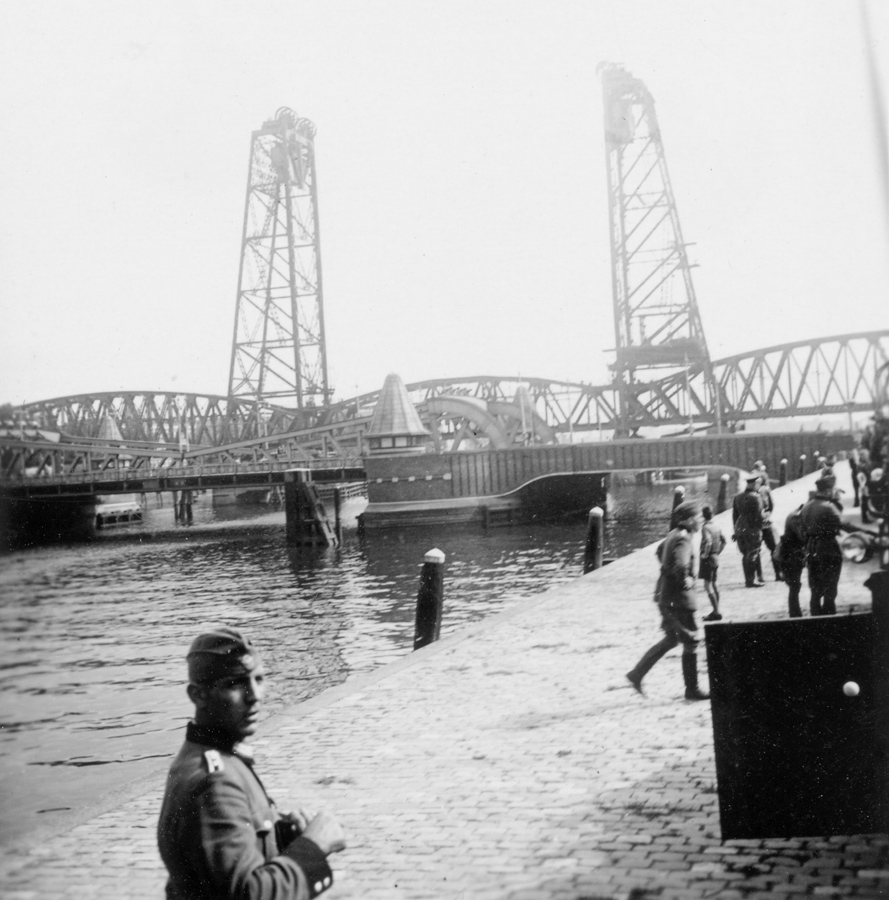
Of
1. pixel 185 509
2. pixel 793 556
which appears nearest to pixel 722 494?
pixel 185 509

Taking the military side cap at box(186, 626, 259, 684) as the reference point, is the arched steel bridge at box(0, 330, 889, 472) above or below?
above

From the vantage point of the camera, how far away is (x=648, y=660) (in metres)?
Result: 6.39

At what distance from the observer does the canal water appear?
6461mm

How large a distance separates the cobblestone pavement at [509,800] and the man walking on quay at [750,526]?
1075 millimetres

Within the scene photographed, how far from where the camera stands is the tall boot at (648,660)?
633 centimetres

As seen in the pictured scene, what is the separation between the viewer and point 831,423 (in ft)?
16.7

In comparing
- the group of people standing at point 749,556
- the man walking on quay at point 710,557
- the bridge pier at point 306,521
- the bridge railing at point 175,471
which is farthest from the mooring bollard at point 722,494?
the man walking on quay at point 710,557

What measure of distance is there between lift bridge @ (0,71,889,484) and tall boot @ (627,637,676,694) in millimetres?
1662

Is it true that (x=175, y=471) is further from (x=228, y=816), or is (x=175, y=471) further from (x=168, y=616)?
(x=228, y=816)

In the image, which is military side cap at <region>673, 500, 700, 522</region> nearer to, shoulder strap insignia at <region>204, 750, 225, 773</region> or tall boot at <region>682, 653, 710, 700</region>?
tall boot at <region>682, 653, 710, 700</region>

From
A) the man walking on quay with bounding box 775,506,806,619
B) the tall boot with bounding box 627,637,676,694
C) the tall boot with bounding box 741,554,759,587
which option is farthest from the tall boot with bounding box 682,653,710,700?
the tall boot with bounding box 741,554,759,587

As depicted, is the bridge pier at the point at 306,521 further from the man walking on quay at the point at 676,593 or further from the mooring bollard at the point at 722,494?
the mooring bollard at the point at 722,494

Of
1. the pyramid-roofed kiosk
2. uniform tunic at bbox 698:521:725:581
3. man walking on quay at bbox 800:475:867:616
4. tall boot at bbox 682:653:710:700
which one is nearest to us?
man walking on quay at bbox 800:475:867:616

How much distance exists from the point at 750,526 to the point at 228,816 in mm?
7833
